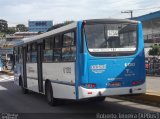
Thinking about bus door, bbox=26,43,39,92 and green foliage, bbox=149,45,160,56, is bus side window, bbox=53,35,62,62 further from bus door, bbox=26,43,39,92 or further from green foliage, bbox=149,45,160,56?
green foliage, bbox=149,45,160,56

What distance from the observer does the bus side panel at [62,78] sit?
12.6m

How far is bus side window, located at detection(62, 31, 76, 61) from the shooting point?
12.5 metres

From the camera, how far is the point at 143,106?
44.9 ft

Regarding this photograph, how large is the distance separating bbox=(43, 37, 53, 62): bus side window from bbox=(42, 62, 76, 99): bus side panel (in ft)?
0.77

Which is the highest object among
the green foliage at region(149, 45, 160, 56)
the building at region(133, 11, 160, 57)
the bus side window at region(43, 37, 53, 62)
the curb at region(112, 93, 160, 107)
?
the building at region(133, 11, 160, 57)

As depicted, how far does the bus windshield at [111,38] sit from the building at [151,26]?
83.7 feet

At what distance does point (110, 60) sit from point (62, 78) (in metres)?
2.09

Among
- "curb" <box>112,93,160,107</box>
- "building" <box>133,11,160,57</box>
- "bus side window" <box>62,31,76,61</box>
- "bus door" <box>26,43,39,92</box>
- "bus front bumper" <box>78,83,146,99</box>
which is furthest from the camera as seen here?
"building" <box>133,11,160,57</box>

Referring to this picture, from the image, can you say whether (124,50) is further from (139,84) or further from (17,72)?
(17,72)

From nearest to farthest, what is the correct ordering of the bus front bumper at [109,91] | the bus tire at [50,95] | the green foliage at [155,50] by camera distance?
the bus front bumper at [109,91] < the bus tire at [50,95] < the green foliage at [155,50]

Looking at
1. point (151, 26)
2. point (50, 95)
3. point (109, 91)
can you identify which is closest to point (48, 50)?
point (50, 95)

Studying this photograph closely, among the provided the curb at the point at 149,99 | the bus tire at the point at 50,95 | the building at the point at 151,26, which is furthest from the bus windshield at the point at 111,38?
the building at the point at 151,26

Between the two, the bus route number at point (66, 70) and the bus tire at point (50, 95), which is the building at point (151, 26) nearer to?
the bus tire at point (50, 95)

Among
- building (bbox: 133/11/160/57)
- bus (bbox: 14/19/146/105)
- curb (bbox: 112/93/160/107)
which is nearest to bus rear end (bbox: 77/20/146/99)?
bus (bbox: 14/19/146/105)
